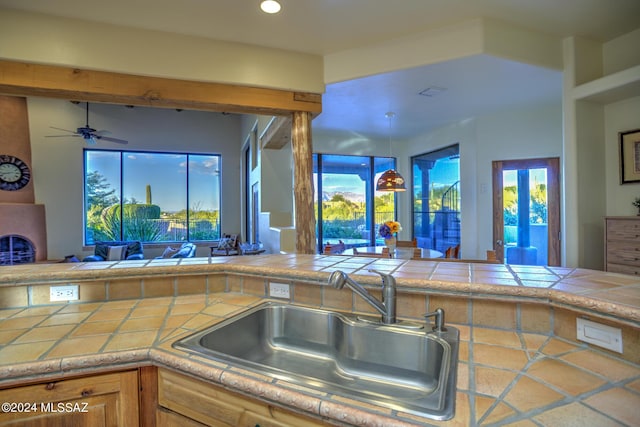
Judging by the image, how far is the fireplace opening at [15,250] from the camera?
5555 millimetres

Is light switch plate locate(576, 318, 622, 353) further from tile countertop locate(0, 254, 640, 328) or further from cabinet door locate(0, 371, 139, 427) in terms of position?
A: cabinet door locate(0, 371, 139, 427)

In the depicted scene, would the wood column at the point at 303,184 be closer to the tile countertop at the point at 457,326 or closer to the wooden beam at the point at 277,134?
the wooden beam at the point at 277,134

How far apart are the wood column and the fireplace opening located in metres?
5.98

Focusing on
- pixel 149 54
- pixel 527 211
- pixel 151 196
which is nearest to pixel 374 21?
pixel 149 54

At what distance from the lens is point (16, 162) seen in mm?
5797

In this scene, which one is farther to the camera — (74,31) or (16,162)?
(16,162)

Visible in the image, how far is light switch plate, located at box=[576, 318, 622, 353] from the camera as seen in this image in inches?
33.2

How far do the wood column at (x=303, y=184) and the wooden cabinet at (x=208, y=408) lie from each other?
6.94ft

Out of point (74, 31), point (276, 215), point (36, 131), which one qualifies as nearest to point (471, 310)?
point (74, 31)

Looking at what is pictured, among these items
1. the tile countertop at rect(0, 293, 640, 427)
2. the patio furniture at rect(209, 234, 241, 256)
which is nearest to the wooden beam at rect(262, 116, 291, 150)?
the patio furniture at rect(209, 234, 241, 256)

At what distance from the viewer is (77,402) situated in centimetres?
92

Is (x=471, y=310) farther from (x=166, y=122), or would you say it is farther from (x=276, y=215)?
(x=166, y=122)

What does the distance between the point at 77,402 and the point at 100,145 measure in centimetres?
754

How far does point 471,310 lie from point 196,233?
7.52 meters
